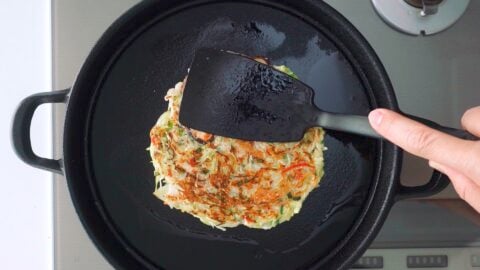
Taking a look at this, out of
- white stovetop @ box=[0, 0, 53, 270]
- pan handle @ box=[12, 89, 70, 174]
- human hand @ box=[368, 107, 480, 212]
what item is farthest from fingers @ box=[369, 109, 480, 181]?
white stovetop @ box=[0, 0, 53, 270]

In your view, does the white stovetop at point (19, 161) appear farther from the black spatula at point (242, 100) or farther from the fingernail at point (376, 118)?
the fingernail at point (376, 118)

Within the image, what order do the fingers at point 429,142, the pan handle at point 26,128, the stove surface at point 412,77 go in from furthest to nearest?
the stove surface at point 412,77, the pan handle at point 26,128, the fingers at point 429,142

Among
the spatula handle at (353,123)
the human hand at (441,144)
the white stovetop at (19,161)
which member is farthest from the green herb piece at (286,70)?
the white stovetop at (19,161)

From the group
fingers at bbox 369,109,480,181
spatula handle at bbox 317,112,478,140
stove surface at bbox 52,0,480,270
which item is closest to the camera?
fingers at bbox 369,109,480,181

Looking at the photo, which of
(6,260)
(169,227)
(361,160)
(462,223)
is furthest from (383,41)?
(6,260)

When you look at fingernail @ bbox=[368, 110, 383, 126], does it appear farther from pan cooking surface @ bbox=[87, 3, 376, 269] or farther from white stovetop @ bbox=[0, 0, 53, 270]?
white stovetop @ bbox=[0, 0, 53, 270]

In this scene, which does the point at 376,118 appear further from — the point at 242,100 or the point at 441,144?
the point at 242,100
